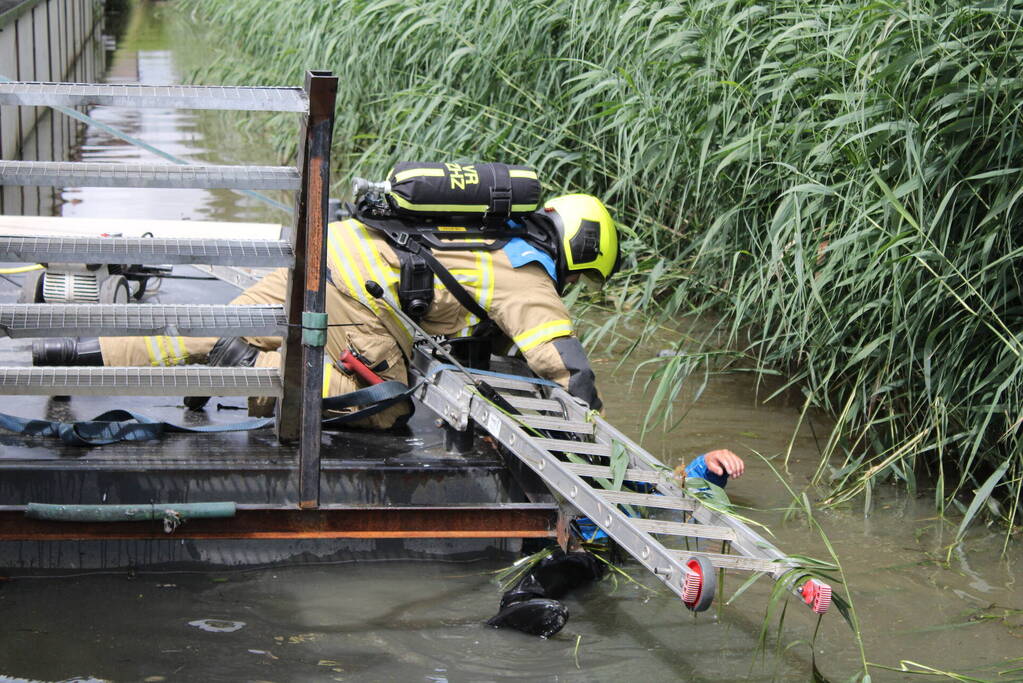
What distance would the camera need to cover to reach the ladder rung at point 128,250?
10.4 ft

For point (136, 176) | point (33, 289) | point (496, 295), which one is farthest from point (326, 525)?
point (33, 289)

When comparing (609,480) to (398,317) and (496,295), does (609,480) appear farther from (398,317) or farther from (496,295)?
(398,317)

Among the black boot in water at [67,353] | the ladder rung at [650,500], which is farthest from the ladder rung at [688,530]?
the black boot in water at [67,353]

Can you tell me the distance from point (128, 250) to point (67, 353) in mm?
1173

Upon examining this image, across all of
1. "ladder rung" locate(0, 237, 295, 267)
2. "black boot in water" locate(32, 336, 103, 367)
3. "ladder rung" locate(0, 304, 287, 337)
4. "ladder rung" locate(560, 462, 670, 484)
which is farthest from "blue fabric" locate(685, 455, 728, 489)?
"black boot in water" locate(32, 336, 103, 367)

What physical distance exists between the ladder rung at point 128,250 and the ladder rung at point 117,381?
0.38 metres

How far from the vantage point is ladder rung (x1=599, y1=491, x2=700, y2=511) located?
3.38 meters

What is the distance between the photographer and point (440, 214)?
167 inches

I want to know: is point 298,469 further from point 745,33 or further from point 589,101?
point 589,101

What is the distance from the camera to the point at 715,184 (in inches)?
214

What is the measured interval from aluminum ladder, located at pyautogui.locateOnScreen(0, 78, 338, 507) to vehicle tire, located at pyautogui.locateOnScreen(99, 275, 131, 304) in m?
1.23

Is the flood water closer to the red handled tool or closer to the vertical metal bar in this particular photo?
the vertical metal bar

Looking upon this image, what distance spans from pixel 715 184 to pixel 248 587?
2.93 metres

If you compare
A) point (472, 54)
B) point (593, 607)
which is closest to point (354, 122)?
point (472, 54)
